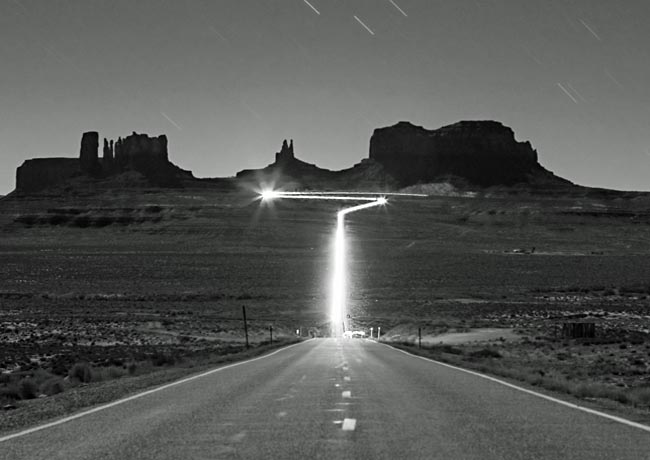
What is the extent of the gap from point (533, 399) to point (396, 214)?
15412cm

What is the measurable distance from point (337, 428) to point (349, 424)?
0.37 m

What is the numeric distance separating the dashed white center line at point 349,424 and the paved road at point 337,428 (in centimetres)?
1

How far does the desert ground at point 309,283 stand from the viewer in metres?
28.7

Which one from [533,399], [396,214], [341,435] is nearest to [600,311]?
[533,399]

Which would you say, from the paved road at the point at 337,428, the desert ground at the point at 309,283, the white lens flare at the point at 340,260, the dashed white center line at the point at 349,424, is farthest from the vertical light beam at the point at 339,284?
the dashed white center line at the point at 349,424

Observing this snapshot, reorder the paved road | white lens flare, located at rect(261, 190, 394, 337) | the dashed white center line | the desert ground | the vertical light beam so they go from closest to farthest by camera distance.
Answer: the paved road
the dashed white center line
the desert ground
the vertical light beam
white lens flare, located at rect(261, 190, 394, 337)

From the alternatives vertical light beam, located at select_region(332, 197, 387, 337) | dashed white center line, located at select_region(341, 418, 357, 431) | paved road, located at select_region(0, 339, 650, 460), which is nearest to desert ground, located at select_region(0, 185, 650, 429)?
vertical light beam, located at select_region(332, 197, 387, 337)

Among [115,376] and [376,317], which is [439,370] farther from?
[376,317]

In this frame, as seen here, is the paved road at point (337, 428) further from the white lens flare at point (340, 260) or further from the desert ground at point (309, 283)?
the white lens flare at point (340, 260)

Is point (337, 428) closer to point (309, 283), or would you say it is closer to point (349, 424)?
point (349, 424)

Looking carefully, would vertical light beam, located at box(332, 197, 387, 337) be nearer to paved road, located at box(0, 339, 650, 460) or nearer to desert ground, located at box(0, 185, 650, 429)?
desert ground, located at box(0, 185, 650, 429)

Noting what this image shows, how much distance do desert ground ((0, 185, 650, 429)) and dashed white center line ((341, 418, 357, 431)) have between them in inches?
185

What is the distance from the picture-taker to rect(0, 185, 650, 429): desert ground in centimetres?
2872

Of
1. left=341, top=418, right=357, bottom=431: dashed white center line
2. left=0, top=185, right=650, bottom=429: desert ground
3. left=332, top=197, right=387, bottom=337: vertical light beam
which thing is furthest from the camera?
left=332, top=197, right=387, bottom=337: vertical light beam
